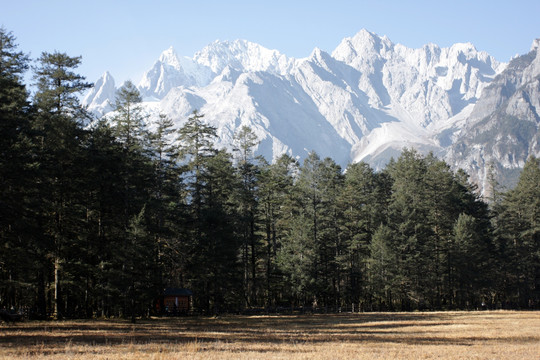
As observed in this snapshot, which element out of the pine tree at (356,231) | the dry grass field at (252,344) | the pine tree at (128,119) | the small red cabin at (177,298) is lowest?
the small red cabin at (177,298)

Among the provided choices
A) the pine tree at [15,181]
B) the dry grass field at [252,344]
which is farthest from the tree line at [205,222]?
the dry grass field at [252,344]

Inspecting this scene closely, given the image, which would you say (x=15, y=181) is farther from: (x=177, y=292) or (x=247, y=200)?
(x=247, y=200)

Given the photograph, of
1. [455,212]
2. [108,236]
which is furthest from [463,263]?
[108,236]

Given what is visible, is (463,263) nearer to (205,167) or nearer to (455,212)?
(455,212)

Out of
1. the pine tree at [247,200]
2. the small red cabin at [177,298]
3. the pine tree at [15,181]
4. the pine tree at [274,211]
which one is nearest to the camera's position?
the pine tree at [15,181]

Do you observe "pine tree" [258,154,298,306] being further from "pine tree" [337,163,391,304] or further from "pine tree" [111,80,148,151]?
"pine tree" [111,80,148,151]

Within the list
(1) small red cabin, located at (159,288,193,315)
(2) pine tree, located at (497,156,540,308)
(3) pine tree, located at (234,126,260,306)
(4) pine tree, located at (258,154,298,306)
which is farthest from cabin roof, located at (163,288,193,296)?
(2) pine tree, located at (497,156,540,308)

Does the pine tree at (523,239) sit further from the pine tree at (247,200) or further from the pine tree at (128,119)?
the pine tree at (128,119)

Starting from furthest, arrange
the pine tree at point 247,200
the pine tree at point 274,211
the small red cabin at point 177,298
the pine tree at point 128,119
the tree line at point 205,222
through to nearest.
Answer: the pine tree at point 274,211 → the pine tree at point 247,200 → the small red cabin at point 177,298 → the pine tree at point 128,119 → the tree line at point 205,222

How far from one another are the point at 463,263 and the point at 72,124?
5508 cm

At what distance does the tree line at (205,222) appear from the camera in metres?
34.7

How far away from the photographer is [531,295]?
8169 centimetres

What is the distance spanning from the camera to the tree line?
3472 centimetres

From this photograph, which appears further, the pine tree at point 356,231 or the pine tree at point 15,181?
the pine tree at point 356,231
